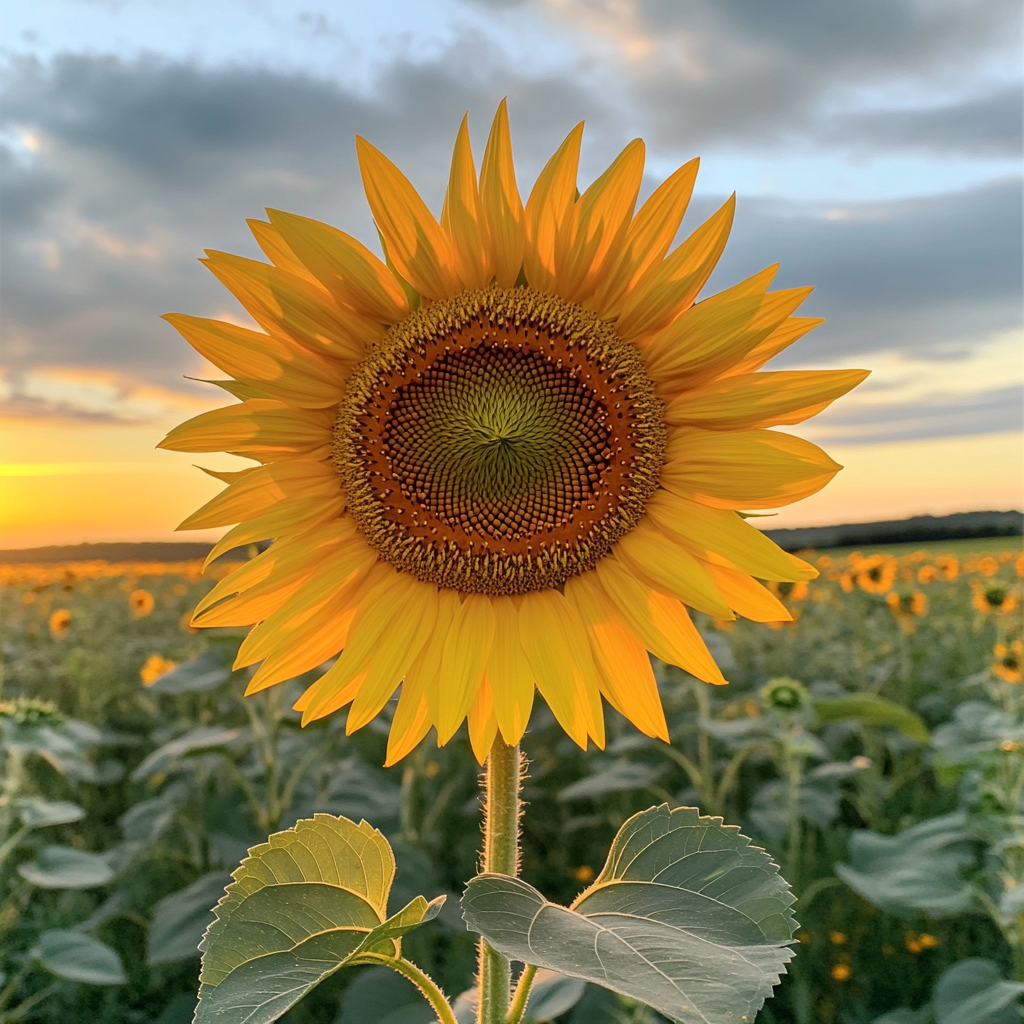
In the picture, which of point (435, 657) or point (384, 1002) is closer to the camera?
point (435, 657)

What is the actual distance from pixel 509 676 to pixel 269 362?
0.64 meters

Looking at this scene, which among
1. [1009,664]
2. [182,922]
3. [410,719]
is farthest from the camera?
[1009,664]

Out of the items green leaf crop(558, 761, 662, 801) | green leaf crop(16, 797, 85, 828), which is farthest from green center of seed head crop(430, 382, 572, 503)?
green leaf crop(16, 797, 85, 828)

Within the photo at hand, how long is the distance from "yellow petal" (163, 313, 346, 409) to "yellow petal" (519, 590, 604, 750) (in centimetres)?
50

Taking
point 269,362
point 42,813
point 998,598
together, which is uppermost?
point 269,362

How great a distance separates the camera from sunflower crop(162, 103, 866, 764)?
1364 mm

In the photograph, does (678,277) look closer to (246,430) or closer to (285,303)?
(285,303)

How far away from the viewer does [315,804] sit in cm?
357

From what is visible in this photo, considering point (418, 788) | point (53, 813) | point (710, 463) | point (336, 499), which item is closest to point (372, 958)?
point (336, 499)

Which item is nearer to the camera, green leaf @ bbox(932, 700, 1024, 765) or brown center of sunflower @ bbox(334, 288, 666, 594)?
brown center of sunflower @ bbox(334, 288, 666, 594)

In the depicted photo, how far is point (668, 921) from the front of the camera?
1.12m

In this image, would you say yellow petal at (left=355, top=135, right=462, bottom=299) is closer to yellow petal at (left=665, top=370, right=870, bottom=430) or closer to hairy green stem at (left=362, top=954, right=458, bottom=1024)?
yellow petal at (left=665, top=370, right=870, bottom=430)

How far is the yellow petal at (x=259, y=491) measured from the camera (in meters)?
1.47

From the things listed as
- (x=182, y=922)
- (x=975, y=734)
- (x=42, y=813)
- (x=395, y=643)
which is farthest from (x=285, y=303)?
(x=975, y=734)
